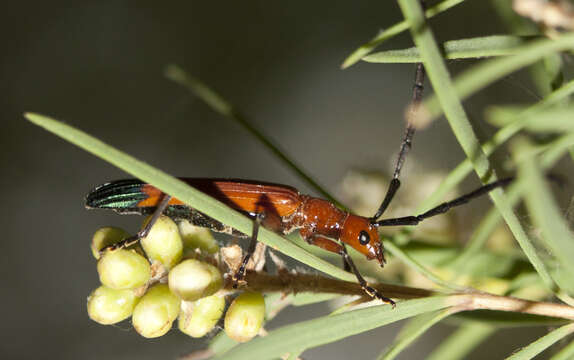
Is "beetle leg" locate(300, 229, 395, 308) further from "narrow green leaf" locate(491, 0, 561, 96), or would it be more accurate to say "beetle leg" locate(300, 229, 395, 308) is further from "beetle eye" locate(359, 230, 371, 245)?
"narrow green leaf" locate(491, 0, 561, 96)

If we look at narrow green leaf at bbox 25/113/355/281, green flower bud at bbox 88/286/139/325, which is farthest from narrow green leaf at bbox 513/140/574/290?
green flower bud at bbox 88/286/139/325

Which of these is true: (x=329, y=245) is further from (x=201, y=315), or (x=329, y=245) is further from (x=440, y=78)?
(x=440, y=78)

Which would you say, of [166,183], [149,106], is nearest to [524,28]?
[166,183]

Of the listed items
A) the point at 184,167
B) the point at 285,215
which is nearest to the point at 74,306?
the point at 184,167

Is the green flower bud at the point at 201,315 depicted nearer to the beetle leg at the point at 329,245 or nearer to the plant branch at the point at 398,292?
the plant branch at the point at 398,292

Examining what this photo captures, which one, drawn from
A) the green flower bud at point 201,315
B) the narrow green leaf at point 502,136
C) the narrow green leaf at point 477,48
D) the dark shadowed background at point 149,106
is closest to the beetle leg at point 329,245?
the narrow green leaf at point 502,136
